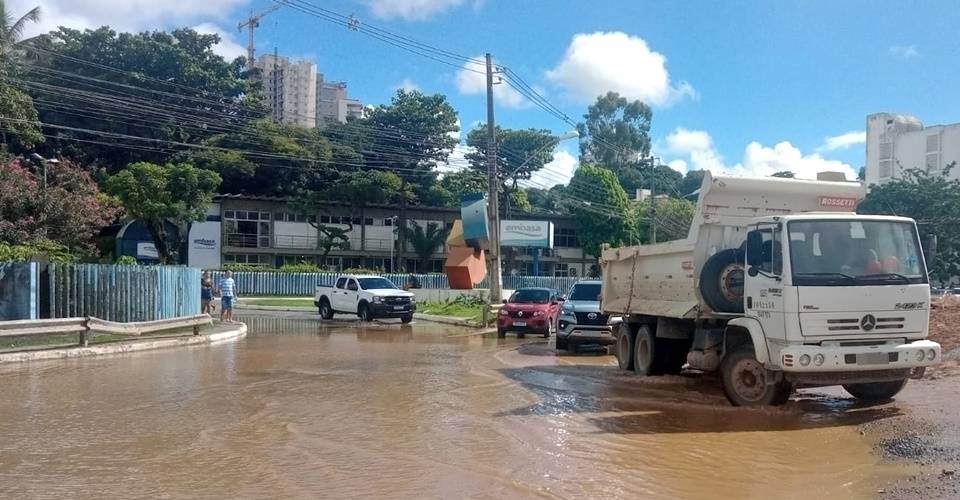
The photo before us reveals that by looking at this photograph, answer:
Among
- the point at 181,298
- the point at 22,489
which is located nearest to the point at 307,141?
the point at 181,298

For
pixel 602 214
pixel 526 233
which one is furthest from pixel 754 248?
pixel 602 214

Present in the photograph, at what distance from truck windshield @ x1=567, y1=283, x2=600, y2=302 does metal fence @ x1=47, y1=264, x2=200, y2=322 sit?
11.6 metres

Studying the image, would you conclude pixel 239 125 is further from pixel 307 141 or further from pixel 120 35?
pixel 120 35

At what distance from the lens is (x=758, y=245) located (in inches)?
414

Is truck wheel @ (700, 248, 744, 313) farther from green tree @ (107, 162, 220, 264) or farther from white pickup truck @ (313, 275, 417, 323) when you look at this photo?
green tree @ (107, 162, 220, 264)

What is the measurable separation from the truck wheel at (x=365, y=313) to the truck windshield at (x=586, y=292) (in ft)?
42.2

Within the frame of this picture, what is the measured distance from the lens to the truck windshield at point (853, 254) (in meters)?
9.84

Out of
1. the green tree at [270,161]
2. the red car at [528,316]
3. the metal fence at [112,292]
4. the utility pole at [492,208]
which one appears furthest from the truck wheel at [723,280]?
the green tree at [270,161]

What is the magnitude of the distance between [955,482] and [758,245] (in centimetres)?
429

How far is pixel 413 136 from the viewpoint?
231ft

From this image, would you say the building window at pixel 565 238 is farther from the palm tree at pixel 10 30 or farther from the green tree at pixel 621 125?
the palm tree at pixel 10 30

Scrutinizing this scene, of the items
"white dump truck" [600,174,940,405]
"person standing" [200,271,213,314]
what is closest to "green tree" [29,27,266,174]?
"person standing" [200,271,213,314]

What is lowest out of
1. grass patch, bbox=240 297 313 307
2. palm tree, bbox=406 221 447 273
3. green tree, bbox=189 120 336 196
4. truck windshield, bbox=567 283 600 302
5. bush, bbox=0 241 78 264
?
grass patch, bbox=240 297 313 307

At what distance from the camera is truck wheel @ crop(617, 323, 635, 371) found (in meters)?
15.1
